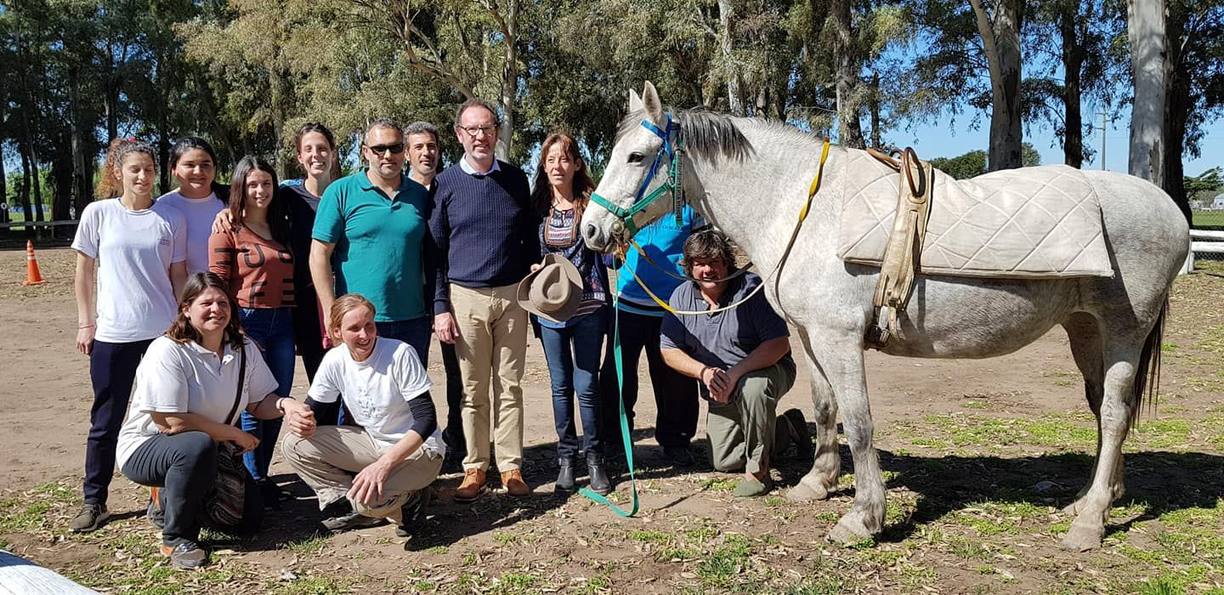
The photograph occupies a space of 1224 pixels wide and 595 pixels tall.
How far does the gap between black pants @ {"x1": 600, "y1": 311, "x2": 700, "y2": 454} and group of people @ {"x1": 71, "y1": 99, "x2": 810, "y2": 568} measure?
0.91ft

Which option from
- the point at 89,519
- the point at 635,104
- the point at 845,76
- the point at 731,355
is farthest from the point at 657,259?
the point at 845,76

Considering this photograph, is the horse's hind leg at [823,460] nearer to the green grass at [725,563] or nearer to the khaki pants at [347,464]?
the green grass at [725,563]

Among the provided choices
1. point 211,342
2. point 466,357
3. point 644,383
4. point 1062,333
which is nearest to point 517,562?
point 466,357

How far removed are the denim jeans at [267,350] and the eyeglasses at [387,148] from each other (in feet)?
3.05

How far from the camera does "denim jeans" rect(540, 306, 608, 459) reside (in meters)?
4.37

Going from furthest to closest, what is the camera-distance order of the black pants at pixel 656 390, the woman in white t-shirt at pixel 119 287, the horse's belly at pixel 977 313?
the black pants at pixel 656 390 < the woman in white t-shirt at pixel 119 287 < the horse's belly at pixel 977 313

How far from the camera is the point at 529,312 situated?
422 cm

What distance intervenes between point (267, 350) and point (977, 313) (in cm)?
339

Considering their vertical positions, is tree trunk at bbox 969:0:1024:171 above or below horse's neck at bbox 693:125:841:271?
above

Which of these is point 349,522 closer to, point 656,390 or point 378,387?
point 378,387

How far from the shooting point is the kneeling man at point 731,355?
4.47 m

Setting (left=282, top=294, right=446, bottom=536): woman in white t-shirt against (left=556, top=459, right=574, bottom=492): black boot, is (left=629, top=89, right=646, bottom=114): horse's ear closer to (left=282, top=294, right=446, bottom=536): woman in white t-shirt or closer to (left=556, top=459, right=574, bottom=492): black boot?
(left=282, top=294, right=446, bottom=536): woman in white t-shirt

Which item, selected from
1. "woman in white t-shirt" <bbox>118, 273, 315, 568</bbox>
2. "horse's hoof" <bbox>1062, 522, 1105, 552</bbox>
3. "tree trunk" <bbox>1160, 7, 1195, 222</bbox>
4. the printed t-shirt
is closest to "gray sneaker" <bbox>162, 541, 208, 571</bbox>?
"woman in white t-shirt" <bbox>118, 273, 315, 568</bbox>

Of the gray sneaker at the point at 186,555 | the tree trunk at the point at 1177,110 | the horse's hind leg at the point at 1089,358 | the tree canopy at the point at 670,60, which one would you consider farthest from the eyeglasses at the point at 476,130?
the tree trunk at the point at 1177,110
